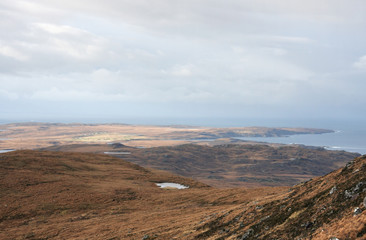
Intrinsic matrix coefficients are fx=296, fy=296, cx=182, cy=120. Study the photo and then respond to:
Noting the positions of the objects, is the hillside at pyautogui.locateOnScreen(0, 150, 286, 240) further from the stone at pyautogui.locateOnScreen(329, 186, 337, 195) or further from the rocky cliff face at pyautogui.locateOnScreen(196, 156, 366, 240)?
the stone at pyautogui.locateOnScreen(329, 186, 337, 195)

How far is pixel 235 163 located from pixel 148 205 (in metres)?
141

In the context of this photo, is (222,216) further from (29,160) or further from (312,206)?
(29,160)

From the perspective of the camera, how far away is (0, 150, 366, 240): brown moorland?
648 inches

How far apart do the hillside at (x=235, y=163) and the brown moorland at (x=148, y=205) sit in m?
71.6

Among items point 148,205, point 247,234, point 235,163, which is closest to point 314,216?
point 247,234

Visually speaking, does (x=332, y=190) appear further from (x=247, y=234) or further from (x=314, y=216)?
(x=247, y=234)

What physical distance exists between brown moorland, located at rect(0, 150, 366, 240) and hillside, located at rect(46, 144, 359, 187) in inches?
2817

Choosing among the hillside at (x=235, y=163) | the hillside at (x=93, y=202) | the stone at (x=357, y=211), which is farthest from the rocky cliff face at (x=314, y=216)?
the hillside at (x=235, y=163)

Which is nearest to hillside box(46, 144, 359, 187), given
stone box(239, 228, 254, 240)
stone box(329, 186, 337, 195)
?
stone box(239, 228, 254, 240)

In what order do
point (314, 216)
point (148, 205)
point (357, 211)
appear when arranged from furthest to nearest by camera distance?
point (148, 205)
point (314, 216)
point (357, 211)

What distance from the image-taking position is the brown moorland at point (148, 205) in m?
Answer: 16.5

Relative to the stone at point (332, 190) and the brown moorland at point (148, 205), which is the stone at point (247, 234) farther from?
the stone at point (332, 190)

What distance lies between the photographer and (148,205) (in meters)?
46.5

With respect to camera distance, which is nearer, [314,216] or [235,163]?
[314,216]
